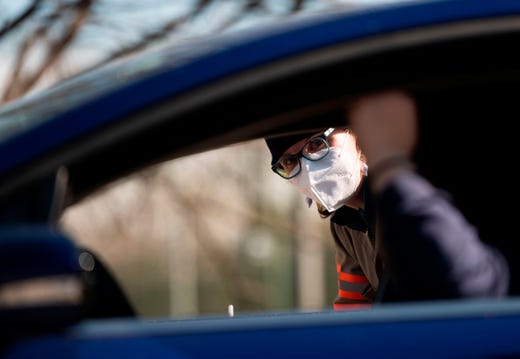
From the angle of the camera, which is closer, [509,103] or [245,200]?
[509,103]

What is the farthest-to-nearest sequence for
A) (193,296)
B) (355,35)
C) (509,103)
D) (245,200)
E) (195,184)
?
(193,296) < (245,200) < (195,184) < (509,103) < (355,35)

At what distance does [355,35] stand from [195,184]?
27.3ft

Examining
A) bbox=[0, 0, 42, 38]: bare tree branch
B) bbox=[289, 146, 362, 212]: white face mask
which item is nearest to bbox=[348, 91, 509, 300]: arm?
bbox=[289, 146, 362, 212]: white face mask

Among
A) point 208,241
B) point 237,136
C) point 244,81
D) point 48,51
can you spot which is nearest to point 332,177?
point 237,136

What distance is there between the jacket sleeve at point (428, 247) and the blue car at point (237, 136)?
3.2 inches

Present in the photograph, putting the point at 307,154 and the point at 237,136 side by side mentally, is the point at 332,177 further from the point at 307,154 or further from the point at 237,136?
the point at 237,136

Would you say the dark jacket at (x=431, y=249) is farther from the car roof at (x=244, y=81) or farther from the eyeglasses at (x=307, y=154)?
the eyeglasses at (x=307, y=154)

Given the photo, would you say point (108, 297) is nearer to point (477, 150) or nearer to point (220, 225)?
point (477, 150)

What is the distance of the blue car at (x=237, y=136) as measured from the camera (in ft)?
4.72

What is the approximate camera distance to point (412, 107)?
1.73 metres

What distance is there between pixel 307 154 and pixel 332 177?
0.41 feet

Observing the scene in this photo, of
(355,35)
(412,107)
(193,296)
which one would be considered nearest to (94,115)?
(355,35)

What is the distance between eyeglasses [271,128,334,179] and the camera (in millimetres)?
2947

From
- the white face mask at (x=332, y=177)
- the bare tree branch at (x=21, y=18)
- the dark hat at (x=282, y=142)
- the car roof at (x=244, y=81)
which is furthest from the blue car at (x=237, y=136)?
the bare tree branch at (x=21, y=18)
